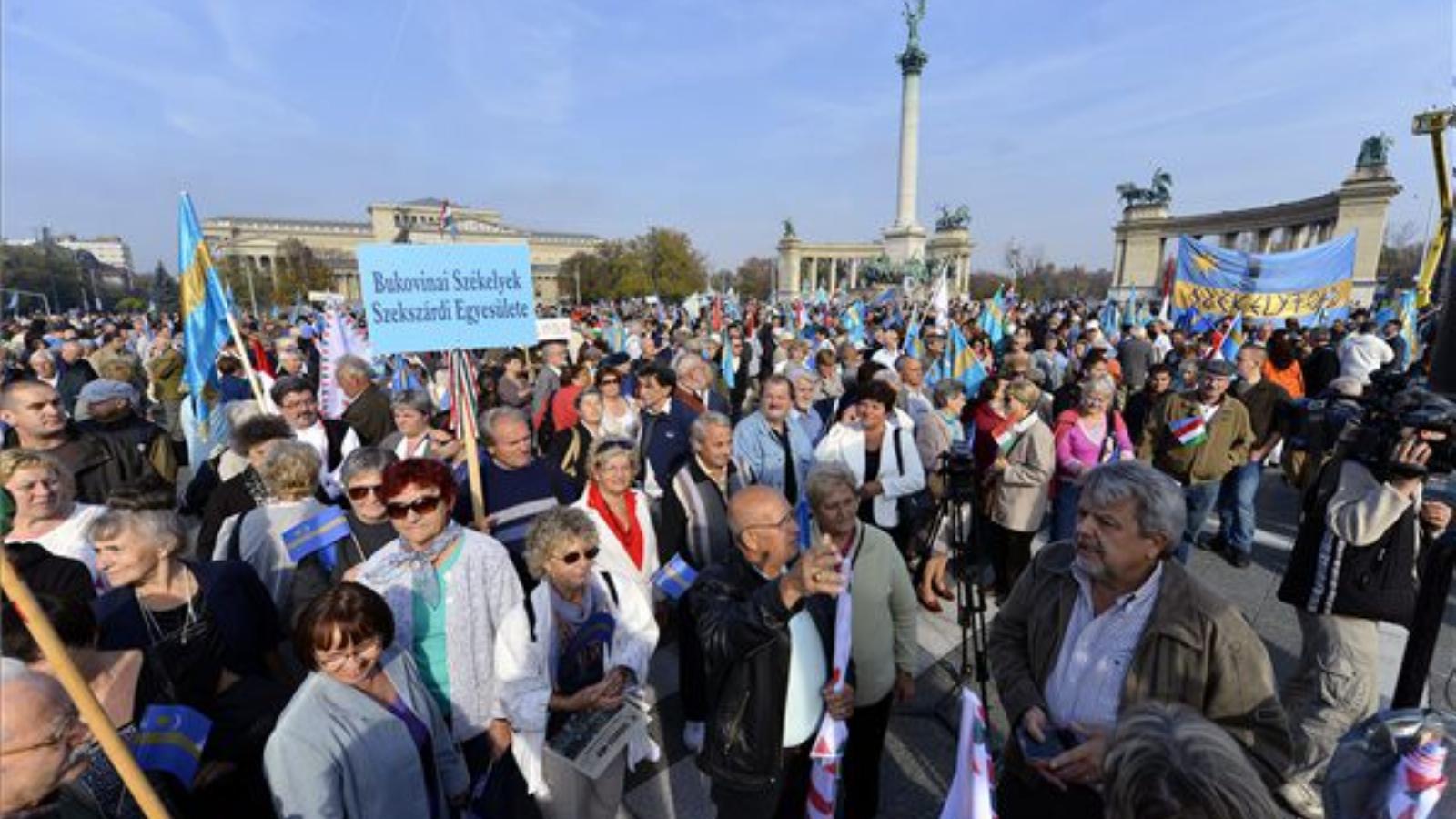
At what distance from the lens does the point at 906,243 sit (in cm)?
3969

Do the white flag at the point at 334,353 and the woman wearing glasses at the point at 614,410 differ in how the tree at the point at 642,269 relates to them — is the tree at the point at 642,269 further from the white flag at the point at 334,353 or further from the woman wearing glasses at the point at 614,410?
the woman wearing glasses at the point at 614,410

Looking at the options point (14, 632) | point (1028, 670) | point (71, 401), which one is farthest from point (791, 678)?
point (71, 401)

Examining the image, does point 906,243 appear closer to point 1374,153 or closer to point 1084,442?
point 1374,153

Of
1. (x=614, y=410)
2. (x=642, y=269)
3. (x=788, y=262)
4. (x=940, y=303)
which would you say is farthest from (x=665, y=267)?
(x=614, y=410)

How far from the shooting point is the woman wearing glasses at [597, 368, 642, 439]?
529 centimetres

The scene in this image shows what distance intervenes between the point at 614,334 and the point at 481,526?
1029 centimetres

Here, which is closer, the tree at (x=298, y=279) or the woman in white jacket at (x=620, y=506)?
the woman in white jacket at (x=620, y=506)

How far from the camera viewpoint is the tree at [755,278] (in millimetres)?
89688

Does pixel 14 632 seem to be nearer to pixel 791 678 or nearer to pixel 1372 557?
pixel 791 678

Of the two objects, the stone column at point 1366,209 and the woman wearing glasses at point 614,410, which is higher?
the stone column at point 1366,209

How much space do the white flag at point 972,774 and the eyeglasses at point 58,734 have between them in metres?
1.79

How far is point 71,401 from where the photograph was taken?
8.27 metres

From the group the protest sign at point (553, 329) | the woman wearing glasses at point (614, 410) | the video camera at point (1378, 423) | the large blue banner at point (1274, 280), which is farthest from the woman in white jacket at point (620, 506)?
the large blue banner at point (1274, 280)

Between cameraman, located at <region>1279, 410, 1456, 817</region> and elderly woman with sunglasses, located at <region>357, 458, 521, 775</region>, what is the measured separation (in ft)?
10.5
